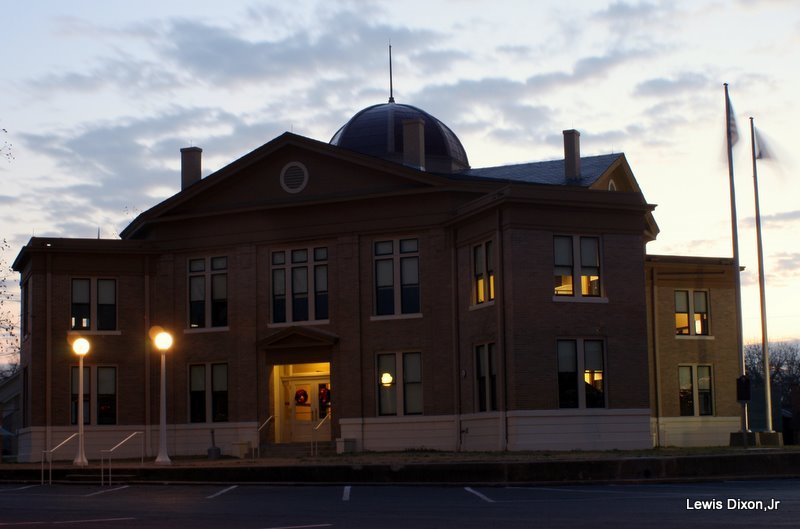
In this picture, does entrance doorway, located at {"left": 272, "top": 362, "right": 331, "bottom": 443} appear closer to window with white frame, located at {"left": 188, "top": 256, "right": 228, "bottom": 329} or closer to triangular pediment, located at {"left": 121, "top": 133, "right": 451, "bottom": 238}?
window with white frame, located at {"left": 188, "top": 256, "right": 228, "bottom": 329}

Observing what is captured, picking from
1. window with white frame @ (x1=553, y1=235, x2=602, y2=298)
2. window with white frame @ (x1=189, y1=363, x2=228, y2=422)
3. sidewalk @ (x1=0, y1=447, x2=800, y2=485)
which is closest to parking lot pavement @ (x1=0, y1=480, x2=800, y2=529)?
sidewalk @ (x1=0, y1=447, x2=800, y2=485)

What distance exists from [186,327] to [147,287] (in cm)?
213

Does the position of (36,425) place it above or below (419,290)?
below

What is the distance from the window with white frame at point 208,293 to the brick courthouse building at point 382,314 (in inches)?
2.5

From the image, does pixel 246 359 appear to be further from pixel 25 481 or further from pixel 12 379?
pixel 12 379

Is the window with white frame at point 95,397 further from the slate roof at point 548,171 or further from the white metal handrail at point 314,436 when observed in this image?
the slate roof at point 548,171

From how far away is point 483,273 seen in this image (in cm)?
3747

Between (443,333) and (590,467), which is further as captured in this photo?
(443,333)

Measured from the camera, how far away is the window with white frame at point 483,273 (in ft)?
122

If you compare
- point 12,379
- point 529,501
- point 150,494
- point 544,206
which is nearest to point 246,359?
point 544,206

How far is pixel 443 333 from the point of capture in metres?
39.3

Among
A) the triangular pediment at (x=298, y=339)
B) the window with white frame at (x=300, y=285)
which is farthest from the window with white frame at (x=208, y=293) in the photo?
the triangular pediment at (x=298, y=339)

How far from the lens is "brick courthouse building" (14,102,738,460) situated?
35.9 metres

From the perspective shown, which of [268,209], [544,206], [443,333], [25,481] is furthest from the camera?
[268,209]
